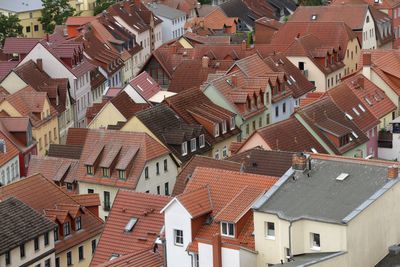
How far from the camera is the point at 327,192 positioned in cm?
5969

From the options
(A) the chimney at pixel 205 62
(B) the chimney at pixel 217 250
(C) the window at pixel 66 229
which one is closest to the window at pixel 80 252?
(C) the window at pixel 66 229

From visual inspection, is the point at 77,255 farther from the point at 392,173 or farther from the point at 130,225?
the point at 392,173

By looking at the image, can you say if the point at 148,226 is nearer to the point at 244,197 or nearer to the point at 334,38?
the point at 244,197

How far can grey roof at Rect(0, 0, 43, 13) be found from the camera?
19262cm

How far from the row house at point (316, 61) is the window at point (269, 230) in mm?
68190

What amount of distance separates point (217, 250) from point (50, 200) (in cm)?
2170

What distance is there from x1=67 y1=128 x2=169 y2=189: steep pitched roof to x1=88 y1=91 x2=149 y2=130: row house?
35.5ft

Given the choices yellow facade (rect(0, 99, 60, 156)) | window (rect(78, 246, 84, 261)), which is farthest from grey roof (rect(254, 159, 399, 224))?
yellow facade (rect(0, 99, 60, 156))

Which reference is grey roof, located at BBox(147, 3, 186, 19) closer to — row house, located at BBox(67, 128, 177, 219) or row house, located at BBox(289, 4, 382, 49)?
row house, located at BBox(289, 4, 382, 49)

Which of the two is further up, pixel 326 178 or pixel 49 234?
pixel 326 178

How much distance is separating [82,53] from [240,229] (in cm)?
7486

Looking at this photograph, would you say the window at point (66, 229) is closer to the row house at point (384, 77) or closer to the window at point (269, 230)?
the window at point (269, 230)

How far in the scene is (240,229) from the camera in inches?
2379

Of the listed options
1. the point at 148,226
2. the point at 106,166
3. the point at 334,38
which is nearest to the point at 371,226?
the point at 148,226
